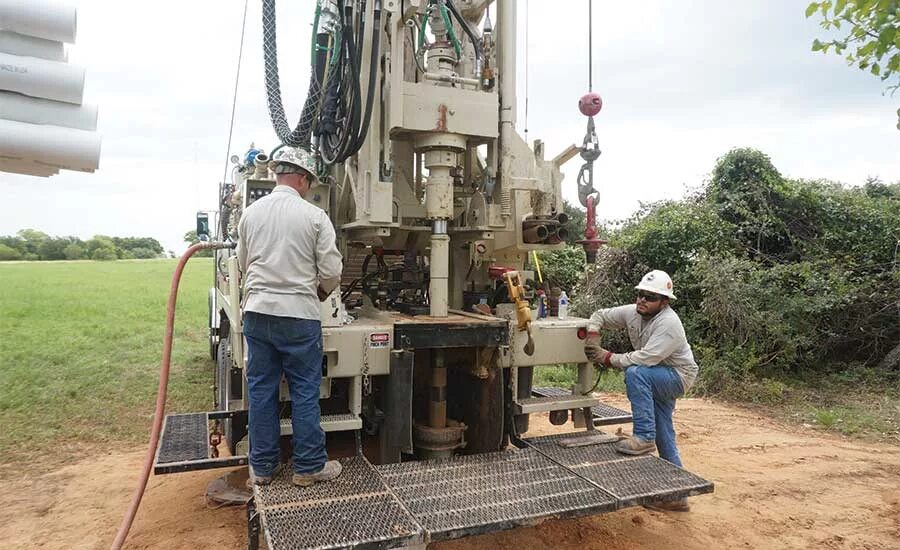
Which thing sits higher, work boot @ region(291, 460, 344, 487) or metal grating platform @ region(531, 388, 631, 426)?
metal grating platform @ region(531, 388, 631, 426)

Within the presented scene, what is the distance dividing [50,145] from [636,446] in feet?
11.9

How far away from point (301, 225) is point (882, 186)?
13.8 metres

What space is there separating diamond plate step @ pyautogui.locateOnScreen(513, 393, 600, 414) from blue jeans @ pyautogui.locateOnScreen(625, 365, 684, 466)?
0.33 metres

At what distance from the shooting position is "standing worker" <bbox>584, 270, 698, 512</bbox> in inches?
177

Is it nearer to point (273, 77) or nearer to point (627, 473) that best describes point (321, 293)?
point (627, 473)

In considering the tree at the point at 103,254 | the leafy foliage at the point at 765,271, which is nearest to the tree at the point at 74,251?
the tree at the point at 103,254

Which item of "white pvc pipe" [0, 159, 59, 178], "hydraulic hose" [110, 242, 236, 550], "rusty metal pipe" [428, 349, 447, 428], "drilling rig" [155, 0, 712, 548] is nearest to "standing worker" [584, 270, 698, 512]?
"drilling rig" [155, 0, 712, 548]

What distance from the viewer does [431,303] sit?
14.7ft

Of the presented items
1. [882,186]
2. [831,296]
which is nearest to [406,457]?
[831,296]

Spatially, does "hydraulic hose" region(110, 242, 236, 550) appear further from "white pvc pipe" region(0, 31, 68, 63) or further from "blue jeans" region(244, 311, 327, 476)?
"white pvc pipe" region(0, 31, 68, 63)

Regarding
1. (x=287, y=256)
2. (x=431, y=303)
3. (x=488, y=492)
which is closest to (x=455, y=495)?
(x=488, y=492)

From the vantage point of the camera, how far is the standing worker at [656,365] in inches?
177

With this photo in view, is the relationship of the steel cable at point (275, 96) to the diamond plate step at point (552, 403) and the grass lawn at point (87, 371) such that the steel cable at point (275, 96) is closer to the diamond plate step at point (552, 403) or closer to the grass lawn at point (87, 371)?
the diamond plate step at point (552, 403)

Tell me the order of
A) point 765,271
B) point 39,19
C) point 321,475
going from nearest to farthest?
point 39,19 → point 321,475 → point 765,271
